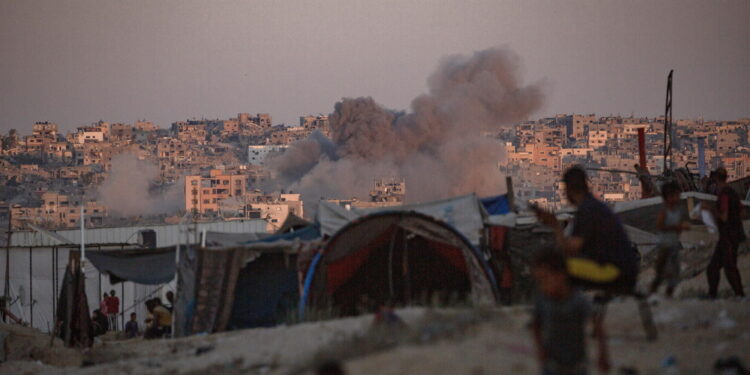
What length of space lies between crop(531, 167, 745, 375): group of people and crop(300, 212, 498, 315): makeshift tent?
325 cm

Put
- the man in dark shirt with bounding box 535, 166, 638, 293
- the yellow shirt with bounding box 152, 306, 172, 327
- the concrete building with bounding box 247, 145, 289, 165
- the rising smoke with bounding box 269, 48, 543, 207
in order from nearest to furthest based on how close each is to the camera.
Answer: the man in dark shirt with bounding box 535, 166, 638, 293, the yellow shirt with bounding box 152, 306, 172, 327, the rising smoke with bounding box 269, 48, 543, 207, the concrete building with bounding box 247, 145, 289, 165

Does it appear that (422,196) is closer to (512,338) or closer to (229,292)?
(229,292)

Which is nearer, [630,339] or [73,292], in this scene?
[630,339]

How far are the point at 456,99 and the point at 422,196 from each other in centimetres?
884

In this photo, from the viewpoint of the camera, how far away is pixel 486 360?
22.4 feet

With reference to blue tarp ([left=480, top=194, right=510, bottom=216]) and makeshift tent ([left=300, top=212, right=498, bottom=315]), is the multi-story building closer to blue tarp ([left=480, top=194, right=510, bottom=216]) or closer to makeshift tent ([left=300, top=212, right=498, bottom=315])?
blue tarp ([left=480, top=194, right=510, bottom=216])

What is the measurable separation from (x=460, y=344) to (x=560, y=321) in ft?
5.29

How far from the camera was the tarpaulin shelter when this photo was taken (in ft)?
46.9

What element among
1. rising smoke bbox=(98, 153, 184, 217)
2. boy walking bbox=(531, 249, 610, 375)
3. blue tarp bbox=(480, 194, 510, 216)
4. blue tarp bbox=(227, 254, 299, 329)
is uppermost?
rising smoke bbox=(98, 153, 184, 217)

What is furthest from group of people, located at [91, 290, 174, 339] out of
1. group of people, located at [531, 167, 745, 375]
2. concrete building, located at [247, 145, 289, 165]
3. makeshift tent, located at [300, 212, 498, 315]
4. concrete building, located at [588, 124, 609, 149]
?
concrete building, located at [588, 124, 609, 149]

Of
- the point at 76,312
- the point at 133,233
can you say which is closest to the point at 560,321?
the point at 76,312

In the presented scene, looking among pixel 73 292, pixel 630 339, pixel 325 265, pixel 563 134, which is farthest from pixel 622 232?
pixel 563 134

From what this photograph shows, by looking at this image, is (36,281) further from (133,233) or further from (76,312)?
(133,233)

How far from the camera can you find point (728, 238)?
1068cm
